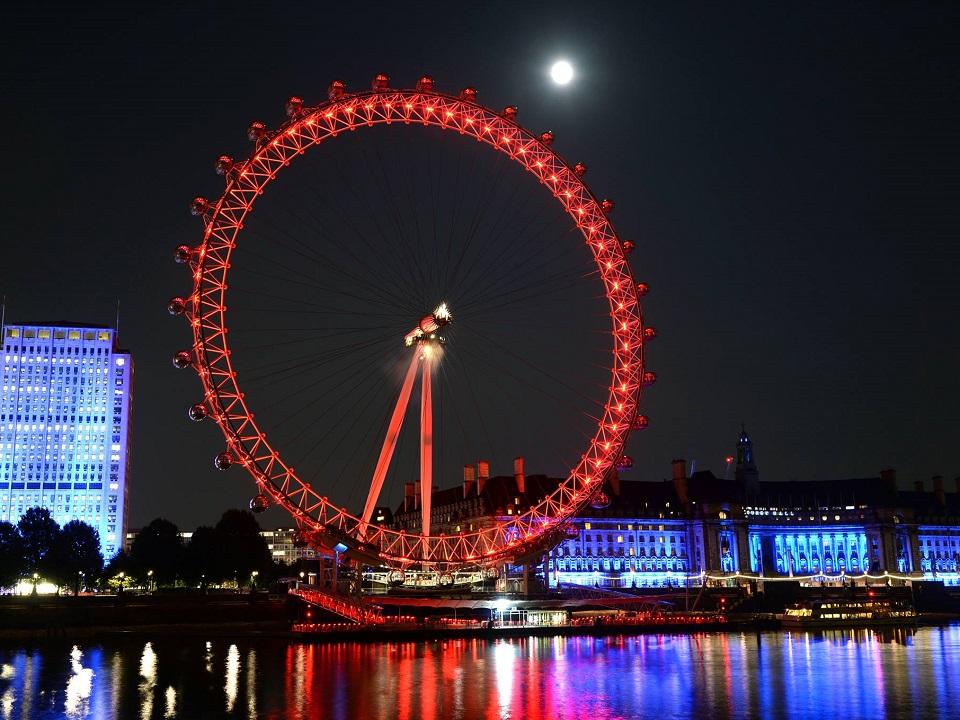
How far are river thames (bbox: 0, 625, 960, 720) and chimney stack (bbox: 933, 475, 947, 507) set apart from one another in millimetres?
110343

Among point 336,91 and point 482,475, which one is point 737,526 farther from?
point 336,91

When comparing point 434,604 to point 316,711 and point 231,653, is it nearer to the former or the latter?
point 231,653

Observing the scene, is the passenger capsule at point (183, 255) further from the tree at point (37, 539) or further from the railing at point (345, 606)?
the tree at point (37, 539)

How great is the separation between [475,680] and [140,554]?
3254 inches

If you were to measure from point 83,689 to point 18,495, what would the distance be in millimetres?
136899

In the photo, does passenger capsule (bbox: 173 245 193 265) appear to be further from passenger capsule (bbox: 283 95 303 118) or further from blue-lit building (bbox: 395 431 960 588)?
blue-lit building (bbox: 395 431 960 588)

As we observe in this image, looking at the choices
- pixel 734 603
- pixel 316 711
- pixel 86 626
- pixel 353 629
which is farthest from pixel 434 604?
pixel 316 711

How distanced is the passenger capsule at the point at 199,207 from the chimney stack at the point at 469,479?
10035 cm

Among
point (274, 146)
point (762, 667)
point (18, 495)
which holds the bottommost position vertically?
point (762, 667)

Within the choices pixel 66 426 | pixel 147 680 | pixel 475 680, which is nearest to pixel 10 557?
pixel 147 680

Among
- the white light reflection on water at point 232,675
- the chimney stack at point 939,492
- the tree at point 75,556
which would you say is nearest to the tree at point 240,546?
the tree at point 75,556

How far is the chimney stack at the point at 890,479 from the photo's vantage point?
6599 inches

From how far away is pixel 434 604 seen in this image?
89812mm

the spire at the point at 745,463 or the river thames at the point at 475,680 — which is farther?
the spire at the point at 745,463
